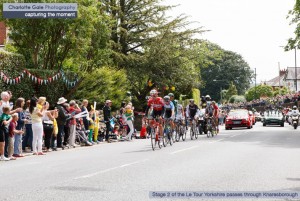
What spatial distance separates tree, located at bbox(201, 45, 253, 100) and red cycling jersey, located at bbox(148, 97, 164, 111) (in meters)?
108

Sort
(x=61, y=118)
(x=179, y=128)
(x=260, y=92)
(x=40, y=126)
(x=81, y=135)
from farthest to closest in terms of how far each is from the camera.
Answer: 1. (x=260, y=92)
2. (x=179, y=128)
3. (x=81, y=135)
4. (x=61, y=118)
5. (x=40, y=126)

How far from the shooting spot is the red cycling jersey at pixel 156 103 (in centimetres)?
1797

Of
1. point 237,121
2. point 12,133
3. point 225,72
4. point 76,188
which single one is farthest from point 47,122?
point 225,72

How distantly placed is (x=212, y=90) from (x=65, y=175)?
393 feet

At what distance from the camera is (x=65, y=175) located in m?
10.6

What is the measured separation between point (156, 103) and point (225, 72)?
363ft

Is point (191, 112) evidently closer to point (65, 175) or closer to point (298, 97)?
point (65, 175)

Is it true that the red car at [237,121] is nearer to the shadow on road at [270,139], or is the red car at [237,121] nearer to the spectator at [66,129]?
the shadow on road at [270,139]

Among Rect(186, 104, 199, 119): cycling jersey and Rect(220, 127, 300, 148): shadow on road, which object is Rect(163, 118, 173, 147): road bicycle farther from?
Rect(186, 104, 199, 119): cycling jersey

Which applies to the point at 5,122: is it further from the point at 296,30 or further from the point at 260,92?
the point at 260,92

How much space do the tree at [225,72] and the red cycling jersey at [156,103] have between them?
4236 inches

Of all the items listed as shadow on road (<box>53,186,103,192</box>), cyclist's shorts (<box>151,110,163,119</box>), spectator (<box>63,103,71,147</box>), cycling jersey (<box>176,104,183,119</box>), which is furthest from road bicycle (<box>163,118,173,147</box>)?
shadow on road (<box>53,186,103,192</box>)

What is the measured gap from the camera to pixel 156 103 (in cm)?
1802

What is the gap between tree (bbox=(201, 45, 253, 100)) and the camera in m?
126
